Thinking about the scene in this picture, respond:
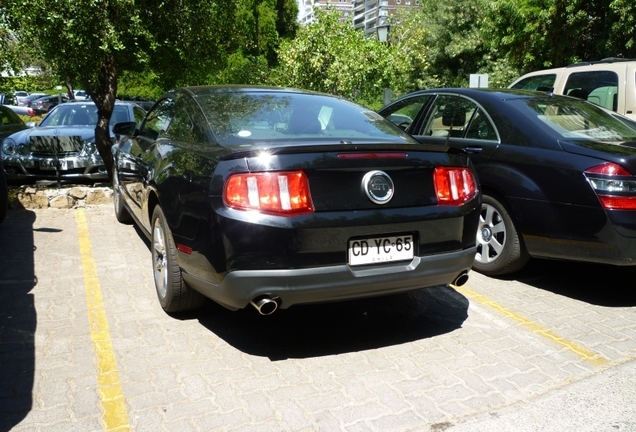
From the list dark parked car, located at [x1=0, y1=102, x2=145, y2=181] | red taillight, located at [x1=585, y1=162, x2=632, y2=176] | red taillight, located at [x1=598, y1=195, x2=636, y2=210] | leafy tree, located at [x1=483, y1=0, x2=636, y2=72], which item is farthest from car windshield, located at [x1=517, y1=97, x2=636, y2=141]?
leafy tree, located at [x1=483, y1=0, x2=636, y2=72]

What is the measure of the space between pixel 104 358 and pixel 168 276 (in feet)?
2.31

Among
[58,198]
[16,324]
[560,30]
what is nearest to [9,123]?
[58,198]

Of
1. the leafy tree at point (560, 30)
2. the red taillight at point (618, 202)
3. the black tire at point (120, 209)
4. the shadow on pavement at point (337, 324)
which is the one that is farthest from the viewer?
the leafy tree at point (560, 30)

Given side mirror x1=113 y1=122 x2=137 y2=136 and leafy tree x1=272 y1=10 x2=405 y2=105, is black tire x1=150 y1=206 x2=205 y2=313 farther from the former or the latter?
leafy tree x1=272 y1=10 x2=405 y2=105

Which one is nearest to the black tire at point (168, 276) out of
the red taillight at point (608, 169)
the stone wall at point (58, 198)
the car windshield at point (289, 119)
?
the car windshield at point (289, 119)

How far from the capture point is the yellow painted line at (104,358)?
3.16m

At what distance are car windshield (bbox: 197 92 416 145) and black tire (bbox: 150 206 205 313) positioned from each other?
82cm

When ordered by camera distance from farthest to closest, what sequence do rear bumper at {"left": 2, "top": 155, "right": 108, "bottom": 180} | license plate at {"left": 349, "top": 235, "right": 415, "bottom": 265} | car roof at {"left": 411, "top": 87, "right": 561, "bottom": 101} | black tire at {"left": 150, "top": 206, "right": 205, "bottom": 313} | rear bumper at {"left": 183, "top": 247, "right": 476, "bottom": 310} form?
rear bumper at {"left": 2, "top": 155, "right": 108, "bottom": 180} → car roof at {"left": 411, "top": 87, "right": 561, "bottom": 101} → black tire at {"left": 150, "top": 206, "right": 205, "bottom": 313} → license plate at {"left": 349, "top": 235, "right": 415, "bottom": 265} → rear bumper at {"left": 183, "top": 247, "right": 476, "bottom": 310}

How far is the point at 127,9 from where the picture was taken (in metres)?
8.11

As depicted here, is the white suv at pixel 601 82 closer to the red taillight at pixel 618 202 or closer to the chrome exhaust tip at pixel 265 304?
the red taillight at pixel 618 202

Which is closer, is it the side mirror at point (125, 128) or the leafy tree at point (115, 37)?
the side mirror at point (125, 128)

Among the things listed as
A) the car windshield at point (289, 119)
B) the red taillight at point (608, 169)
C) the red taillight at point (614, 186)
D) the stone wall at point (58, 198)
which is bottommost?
the stone wall at point (58, 198)

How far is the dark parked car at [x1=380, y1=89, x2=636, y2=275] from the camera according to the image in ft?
14.8

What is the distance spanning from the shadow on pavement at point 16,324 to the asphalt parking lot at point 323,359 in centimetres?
1
